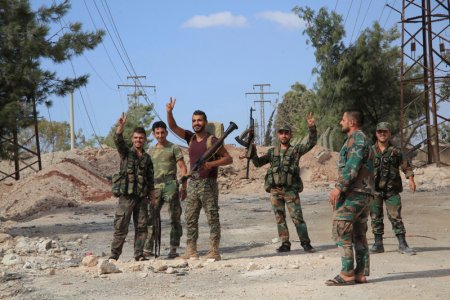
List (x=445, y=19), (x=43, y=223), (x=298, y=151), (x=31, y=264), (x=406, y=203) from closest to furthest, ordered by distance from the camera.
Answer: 1. (x=31, y=264)
2. (x=298, y=151)
3. (x=43, y=223)
4. (x=406, y=203)
5. (x=445, y=19)

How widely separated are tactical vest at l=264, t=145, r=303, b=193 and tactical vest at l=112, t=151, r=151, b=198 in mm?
1696

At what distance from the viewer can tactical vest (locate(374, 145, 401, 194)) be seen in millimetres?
8922

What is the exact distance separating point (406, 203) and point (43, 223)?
923 centimetres

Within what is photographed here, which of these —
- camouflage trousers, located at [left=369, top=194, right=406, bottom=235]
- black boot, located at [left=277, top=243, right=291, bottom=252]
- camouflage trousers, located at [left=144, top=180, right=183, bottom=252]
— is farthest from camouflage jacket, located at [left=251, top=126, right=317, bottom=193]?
camouflage trousers, located at [left=144, top=180, right=183, bottom=252]

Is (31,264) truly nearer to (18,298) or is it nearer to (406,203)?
(18,298)

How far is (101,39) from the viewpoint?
54.3 feet

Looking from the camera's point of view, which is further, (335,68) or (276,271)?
(335,68)

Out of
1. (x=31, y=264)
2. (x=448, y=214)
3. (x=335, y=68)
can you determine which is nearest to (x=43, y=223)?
(x=31, y=264)

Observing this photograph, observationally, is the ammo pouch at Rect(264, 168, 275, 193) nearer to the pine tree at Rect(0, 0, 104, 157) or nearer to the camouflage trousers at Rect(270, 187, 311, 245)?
the camouflage trousers at Rect(270, 187, 311, 245)

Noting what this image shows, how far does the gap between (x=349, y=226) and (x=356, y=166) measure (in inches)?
22.2

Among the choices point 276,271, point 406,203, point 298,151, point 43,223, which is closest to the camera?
point 276,271

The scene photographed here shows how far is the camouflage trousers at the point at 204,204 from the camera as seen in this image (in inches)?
341

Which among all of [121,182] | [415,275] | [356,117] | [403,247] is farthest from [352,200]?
[121,182]

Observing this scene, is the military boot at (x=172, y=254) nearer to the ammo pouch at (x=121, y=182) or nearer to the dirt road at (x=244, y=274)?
the dirt road at (x=244, y=274)
